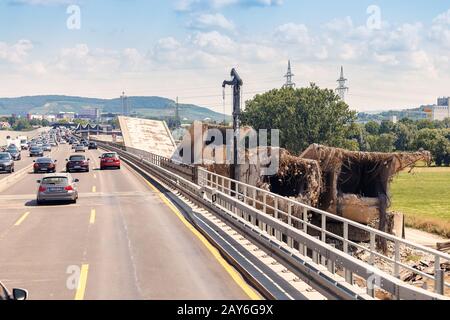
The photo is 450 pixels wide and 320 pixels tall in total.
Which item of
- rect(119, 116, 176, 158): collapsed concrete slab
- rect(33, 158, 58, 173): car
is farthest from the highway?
rect(119, 116, 176, 158): collapsed concrete slab

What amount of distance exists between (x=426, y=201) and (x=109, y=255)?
6958 cm

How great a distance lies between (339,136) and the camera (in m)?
106

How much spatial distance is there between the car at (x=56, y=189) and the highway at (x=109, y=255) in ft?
1.49

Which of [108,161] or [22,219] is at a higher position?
[108,161]

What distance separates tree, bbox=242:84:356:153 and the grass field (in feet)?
46.9

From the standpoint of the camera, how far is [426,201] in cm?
7800

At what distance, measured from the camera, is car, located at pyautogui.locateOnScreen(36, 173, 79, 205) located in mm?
26359

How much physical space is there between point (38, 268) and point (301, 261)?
19.2ft

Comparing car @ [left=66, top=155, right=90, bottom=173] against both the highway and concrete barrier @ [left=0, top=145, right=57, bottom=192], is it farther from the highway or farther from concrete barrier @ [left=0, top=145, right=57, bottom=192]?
the highway

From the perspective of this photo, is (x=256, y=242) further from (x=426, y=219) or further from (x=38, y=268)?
(x=426, y=219)

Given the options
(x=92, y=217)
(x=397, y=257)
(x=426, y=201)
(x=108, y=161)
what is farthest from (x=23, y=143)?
(x=397, y=257)

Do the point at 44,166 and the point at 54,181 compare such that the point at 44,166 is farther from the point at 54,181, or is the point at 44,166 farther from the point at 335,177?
the point at 335,177
